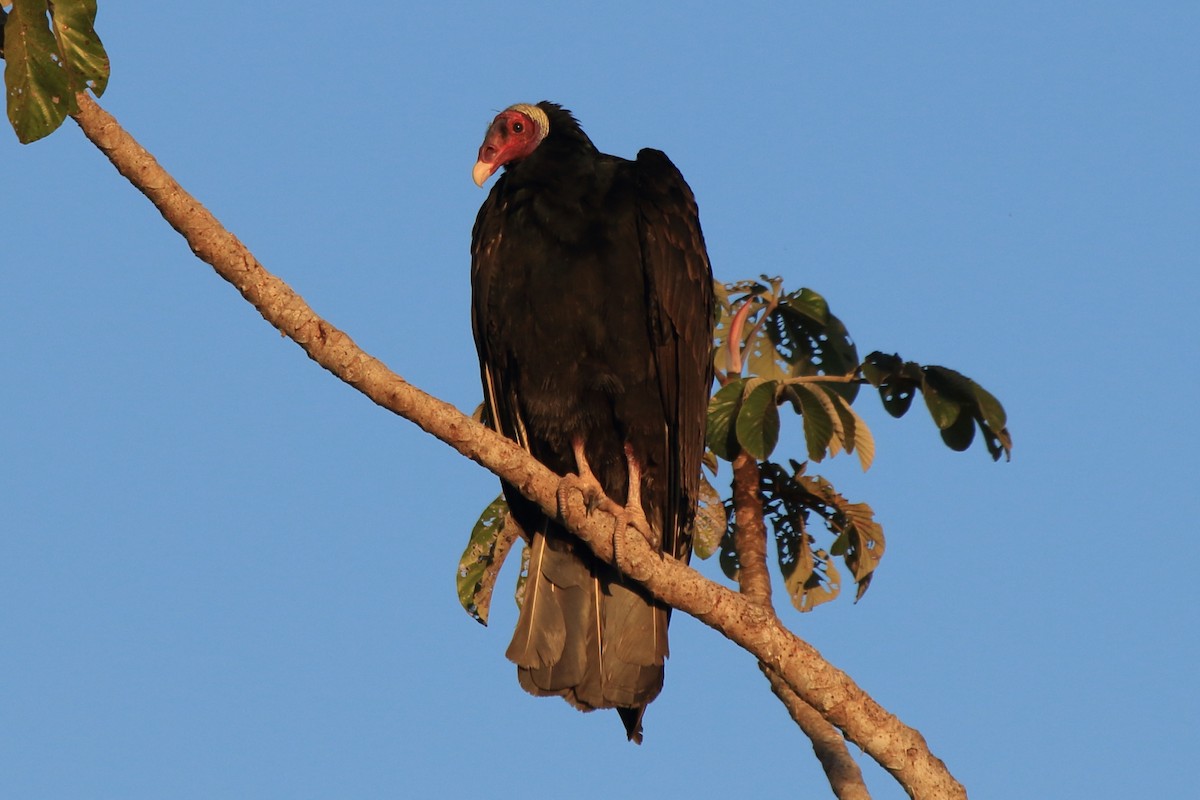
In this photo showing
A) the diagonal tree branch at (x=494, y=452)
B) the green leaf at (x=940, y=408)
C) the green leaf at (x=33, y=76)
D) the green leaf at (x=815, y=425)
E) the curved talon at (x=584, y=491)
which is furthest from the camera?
the green leaf at (x=940, y=408)

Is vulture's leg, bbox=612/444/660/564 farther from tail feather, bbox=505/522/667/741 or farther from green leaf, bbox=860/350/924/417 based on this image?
green leaf, bbox=860/350/924/417

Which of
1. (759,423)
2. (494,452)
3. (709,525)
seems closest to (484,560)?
(709,525)

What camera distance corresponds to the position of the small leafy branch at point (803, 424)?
14.8ft

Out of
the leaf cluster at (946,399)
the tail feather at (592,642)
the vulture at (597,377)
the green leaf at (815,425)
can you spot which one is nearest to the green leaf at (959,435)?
the leaf cluster at (946,399)

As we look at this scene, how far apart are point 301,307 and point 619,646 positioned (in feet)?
4.87

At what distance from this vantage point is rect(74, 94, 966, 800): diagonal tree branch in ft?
11.3

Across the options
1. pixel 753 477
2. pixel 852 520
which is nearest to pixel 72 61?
pixel 753 477

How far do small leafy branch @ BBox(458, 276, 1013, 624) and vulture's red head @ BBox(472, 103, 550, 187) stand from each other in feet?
2.92

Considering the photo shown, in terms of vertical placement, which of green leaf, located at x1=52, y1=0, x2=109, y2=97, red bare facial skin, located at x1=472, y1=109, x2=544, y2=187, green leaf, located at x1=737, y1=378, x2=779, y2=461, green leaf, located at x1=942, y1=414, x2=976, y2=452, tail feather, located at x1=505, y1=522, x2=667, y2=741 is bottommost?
tail feather, located at x1=505, y1=522, x2=667, y2=741

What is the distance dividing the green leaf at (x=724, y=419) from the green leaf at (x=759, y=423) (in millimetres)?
102

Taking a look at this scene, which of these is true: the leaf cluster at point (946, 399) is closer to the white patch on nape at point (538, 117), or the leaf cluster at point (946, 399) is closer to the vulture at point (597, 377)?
the vulture at point (597, 377)

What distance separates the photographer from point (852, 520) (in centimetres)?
498

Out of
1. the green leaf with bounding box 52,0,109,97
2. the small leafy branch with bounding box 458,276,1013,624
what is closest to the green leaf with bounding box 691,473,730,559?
the small leafy branch with bounding box 458,276,1013,624

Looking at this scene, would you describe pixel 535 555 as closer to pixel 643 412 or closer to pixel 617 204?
pixel 643 412
